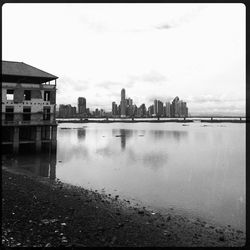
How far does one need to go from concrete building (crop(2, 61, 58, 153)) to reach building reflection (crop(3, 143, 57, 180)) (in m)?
1.94

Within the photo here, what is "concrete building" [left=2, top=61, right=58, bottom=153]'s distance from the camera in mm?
39938

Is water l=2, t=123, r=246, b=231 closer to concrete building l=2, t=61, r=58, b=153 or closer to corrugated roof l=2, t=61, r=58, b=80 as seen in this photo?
concrete building l=2, t=61, r=58, b=153

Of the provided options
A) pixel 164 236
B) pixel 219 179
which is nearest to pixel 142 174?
pixel 219 179

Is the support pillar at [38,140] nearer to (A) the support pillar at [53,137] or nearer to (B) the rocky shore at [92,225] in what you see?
(A) the support pillar at [53,137]

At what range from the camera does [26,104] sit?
137ft

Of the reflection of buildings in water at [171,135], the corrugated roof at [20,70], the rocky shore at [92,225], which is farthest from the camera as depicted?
the reflection of buildings in water at [171,135]

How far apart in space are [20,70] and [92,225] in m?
36.4

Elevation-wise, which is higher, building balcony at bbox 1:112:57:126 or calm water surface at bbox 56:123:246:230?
building balcony at bbox 1:112:57:126

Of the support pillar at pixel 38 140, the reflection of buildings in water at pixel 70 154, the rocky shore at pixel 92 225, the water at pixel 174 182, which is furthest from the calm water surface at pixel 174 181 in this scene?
the support pillar at pixel 38 140

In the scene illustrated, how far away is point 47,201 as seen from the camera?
16.0 m

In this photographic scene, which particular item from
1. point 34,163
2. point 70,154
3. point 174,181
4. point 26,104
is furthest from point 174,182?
point 26,104

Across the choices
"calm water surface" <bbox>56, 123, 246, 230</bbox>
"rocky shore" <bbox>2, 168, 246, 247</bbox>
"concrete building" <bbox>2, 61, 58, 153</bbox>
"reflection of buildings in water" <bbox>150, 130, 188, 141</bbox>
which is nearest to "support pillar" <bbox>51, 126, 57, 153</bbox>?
"concrete building" <bbox>2, 61, 58, 153</bbox>

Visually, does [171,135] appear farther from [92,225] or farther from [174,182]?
[92,225]

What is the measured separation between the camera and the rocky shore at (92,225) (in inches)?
429
